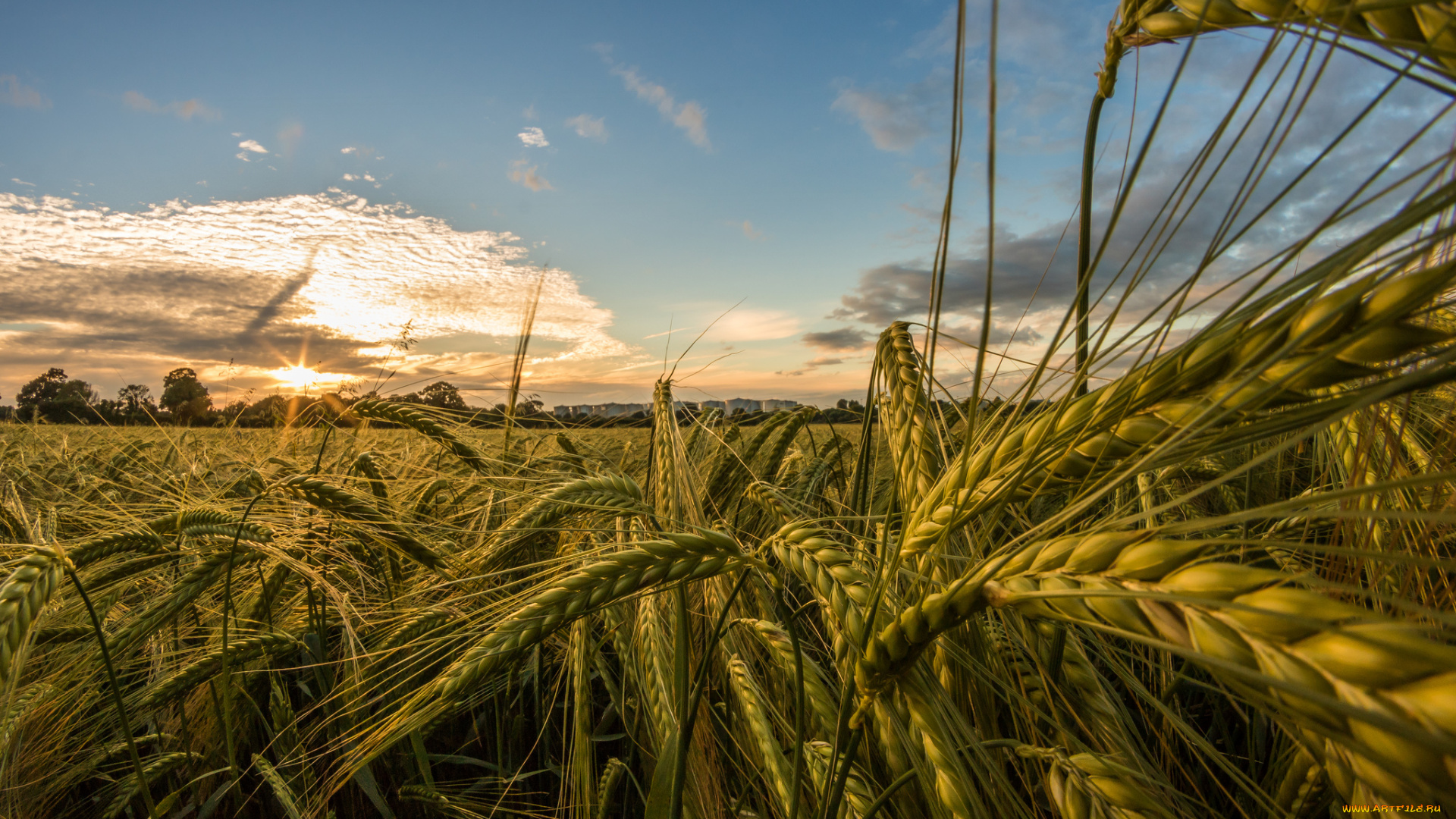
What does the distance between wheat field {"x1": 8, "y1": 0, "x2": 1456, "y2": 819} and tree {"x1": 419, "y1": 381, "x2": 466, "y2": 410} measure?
1.01 feet

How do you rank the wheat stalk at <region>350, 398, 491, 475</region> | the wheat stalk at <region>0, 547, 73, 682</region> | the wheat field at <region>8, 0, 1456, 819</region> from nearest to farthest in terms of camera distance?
the wheat field at <region>8, 0, 1456, 819</region>, the wheat stalk at <region>0, 547, 73, 682</region>, the wheat stalk at <region>350, 398, 491, 475</region>

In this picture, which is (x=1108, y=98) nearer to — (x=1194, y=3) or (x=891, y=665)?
(x=1194, y=3)

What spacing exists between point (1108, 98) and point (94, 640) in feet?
10.7

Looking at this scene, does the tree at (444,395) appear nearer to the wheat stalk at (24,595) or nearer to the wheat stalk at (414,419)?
the wheat stalk at (414,419)

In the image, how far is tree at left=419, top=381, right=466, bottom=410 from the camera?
3127 millimetres

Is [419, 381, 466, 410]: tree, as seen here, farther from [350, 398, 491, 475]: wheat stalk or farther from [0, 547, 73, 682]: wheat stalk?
[0, 547, 73, 682]: wheat stalk

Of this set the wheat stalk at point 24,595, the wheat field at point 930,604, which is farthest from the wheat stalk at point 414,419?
the wheat stalk at point 24,595

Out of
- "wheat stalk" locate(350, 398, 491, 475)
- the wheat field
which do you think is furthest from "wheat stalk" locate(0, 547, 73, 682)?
"wheat stalk" locate(350, 398, 491, 475)

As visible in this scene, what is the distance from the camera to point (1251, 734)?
4.86ft

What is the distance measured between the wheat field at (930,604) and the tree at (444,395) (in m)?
0.31

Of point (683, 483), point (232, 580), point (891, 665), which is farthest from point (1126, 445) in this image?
point (232, 580)

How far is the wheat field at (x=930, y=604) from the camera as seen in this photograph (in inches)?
16.8

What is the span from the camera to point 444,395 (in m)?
3.22

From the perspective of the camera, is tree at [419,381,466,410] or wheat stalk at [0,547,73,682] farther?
tree at [419,381,466,410]
